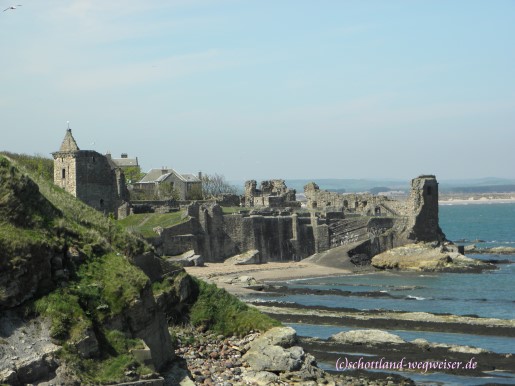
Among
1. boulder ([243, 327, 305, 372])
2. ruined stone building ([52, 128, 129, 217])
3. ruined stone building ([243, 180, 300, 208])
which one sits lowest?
boulder ([243, 327, 305, 372])

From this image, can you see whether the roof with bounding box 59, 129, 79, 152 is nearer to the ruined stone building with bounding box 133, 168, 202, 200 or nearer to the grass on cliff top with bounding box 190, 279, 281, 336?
the ruined stone building with bounding box 133, 168, 202, 200

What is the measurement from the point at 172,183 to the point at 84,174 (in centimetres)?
3240

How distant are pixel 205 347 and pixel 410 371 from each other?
27.2 feet

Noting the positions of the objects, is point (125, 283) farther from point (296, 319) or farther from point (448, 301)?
point (448, 301)

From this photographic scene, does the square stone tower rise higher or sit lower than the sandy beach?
higher

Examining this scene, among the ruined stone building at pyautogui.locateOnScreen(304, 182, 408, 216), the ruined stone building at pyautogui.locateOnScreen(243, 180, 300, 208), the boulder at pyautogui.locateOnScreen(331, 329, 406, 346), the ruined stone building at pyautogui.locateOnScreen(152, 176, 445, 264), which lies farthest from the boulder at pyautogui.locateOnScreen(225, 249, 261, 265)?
the boulder at pyautogui.locateOnScreen(331, 329, 406, 346)

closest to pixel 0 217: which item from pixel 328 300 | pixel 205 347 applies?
pixel 205 347

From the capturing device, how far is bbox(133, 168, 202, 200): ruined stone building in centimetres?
9738

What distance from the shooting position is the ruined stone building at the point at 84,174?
67.2 m

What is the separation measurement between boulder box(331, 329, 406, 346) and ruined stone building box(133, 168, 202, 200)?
2226 inches

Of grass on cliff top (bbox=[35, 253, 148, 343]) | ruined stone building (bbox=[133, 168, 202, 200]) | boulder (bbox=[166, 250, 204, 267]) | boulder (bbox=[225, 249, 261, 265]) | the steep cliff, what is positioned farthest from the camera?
ruined stone building (bbox=[133, 168, 202, 200])

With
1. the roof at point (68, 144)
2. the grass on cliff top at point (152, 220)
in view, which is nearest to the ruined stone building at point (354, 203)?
the grass on cliff top at point (152, 220)

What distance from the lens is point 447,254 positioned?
75.4 metres

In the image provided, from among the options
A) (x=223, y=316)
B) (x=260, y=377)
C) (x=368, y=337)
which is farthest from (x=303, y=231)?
(x=260, y=377)
